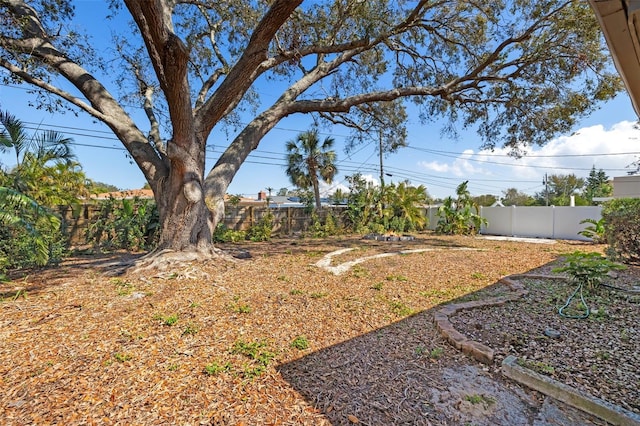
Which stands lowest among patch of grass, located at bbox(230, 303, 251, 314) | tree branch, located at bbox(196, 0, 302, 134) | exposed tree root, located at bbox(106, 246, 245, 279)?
patch of grass, located at bbox(230, 303, 251, 314)

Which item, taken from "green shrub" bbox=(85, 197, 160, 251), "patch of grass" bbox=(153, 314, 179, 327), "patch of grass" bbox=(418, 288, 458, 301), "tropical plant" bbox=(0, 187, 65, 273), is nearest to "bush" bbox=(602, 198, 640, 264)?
"patch of grass" bbox=(418, 288, 458, 301)

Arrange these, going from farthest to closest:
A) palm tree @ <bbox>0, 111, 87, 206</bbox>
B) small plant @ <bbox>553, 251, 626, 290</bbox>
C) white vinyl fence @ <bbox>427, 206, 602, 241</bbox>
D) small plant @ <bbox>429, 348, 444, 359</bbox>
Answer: white vinyl fence @ <bbox>427, 206, 602, 241</bbox> → palm tree @ <bbox>0, 111, 87, 206</bbox> → small plant @ <bbox>553, 251, 626, 290</bbox> → small plant @ <bbox>429, 348, 444, 359</bbox>

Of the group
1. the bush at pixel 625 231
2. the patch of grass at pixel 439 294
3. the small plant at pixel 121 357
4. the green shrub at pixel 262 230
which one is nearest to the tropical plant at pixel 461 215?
the bush at pixel 625 231

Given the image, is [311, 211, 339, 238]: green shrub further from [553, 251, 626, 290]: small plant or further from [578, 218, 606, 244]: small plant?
[553, 251, 626, 290]: small plant

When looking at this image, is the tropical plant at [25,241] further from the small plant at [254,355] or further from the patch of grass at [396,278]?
the patch of grass at [396,278]

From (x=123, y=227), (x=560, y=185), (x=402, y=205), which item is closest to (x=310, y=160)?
(x=402, y=205)

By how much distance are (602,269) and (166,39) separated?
6.13 m

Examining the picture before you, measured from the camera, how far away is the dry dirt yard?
185 centimetres

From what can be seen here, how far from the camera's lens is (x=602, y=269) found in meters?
3.57

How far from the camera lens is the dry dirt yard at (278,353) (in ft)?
6.06

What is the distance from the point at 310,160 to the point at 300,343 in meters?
14.2

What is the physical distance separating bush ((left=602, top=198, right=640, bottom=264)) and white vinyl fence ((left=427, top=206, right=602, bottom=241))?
475 cm

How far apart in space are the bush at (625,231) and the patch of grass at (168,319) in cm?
717

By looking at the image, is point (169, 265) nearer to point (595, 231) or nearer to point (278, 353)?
point (278, 353)
